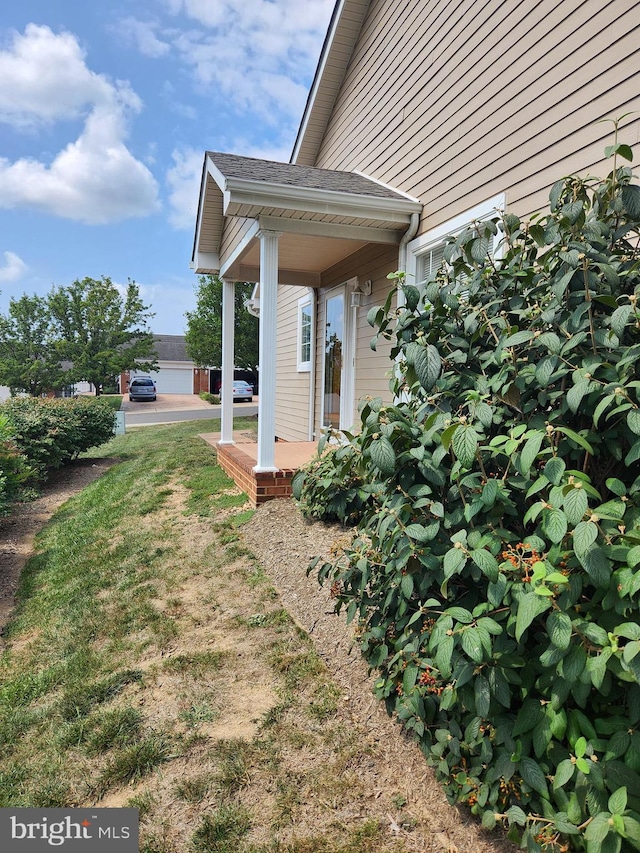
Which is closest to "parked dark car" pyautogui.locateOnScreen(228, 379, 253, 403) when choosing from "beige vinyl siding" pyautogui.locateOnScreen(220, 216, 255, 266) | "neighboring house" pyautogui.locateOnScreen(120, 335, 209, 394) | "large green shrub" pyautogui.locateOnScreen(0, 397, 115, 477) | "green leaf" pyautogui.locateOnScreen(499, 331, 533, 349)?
"neighboring house" pyautogui.locateOnScreen(120, 335, 209, 394)

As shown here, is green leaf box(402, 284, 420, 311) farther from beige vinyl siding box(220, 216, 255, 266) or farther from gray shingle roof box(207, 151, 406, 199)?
beige vinyl siding box(220, 216, 255, 266)

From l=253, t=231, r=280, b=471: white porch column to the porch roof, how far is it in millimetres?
230

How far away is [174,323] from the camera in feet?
181

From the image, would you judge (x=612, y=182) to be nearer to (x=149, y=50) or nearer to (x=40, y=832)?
(x=40, y=832)

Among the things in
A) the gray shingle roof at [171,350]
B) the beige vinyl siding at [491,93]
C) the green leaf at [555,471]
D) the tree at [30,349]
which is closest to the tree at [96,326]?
the tree at [30,349]

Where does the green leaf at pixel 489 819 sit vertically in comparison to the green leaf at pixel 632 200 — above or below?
below

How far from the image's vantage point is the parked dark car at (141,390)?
35006 mm

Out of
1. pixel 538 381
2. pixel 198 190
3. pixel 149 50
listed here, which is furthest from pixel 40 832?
pixel 149 50

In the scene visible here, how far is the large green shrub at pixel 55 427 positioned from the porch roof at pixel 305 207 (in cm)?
437

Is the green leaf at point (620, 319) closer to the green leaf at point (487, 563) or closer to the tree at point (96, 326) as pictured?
the green leaf at point (487, 563)

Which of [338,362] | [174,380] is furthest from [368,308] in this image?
[174,380]

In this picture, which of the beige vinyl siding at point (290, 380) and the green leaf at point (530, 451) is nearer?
the green leaf at point (530, 451)

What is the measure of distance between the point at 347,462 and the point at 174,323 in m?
56.2

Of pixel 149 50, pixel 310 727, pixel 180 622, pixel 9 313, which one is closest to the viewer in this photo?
pixel 310 727
